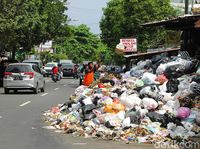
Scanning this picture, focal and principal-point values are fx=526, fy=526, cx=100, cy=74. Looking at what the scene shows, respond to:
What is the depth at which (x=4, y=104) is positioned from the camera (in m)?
21.1

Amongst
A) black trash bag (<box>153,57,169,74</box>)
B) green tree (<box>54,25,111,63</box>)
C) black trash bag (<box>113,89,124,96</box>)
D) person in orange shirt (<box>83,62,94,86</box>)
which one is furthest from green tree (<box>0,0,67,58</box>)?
green tree (<box>54,25,111,63</box>)

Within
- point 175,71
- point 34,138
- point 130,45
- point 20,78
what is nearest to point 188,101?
point 175,71

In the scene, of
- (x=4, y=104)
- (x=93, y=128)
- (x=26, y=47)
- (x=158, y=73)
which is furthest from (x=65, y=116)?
(x=26, y=47)

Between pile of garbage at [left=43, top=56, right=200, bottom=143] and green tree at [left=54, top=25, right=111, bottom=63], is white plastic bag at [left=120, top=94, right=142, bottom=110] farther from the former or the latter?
green tree at [left=54, top=25, right=111, bottom=63]

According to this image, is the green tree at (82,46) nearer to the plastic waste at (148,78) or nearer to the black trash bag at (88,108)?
the plastic waste at (148,78)

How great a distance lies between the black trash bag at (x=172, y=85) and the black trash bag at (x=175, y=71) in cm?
78

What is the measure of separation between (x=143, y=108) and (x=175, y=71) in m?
2.50

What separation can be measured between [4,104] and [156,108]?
9.47m

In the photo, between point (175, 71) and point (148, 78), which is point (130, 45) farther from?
point (148, 78)

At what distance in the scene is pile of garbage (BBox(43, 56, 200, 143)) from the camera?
39.3 ft

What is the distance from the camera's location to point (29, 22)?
41.5 metres

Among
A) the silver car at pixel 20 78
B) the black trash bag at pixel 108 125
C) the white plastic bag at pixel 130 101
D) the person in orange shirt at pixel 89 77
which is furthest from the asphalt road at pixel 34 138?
the silver car at pixel 20 78

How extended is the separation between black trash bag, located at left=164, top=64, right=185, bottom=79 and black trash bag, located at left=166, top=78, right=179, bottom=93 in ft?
2.56

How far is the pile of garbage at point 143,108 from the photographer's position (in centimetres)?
1197
